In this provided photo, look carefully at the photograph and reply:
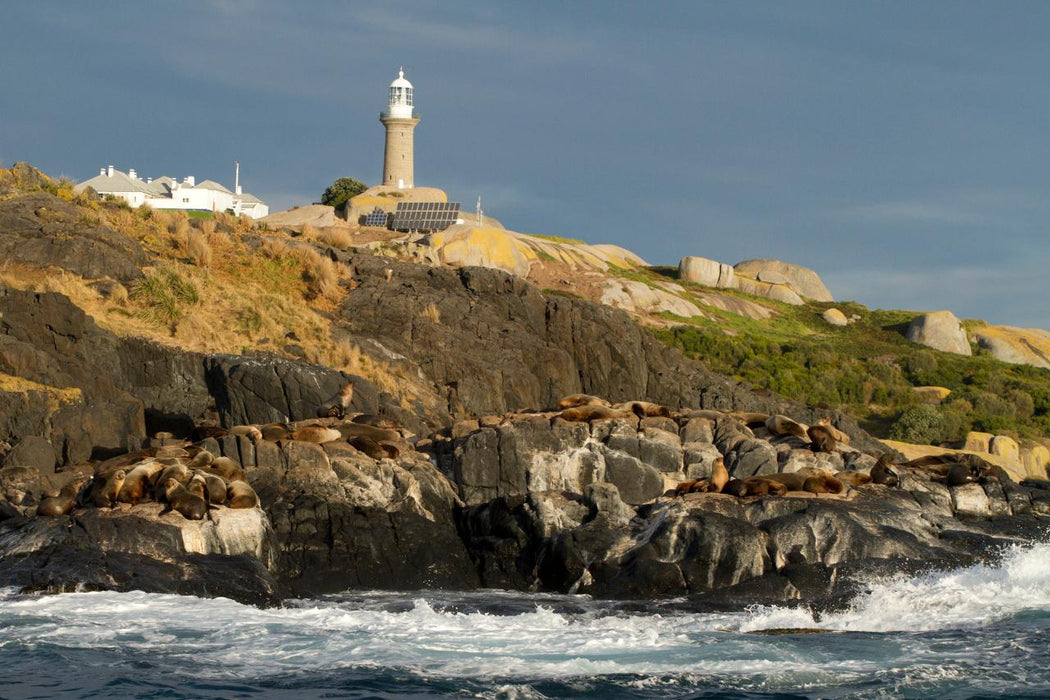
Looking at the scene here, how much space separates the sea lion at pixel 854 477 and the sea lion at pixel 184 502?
12.2 meters

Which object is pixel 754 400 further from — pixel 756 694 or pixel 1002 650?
pixel 756 694

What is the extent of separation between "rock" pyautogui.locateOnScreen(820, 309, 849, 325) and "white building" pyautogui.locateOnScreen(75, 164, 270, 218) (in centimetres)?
3748

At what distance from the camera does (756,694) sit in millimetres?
15336

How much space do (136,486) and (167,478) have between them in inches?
21.5

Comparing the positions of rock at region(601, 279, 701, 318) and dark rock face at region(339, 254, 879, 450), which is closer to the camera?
dark rock face at region(339, 254, 879, 450)

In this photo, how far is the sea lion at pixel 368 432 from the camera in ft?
88.8

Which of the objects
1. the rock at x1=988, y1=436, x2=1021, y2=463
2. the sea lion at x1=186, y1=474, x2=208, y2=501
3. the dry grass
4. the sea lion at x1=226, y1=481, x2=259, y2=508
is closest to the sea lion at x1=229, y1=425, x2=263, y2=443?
the sea lion at x1=226, y1=481, x2=259, y2=508

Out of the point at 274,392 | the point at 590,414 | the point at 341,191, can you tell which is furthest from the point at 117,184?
the point at 590,414

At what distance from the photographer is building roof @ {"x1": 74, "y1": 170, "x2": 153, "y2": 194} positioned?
8894 cm

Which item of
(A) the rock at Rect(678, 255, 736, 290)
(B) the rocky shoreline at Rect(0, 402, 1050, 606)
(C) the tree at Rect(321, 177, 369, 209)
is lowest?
(B) the rocky shoreline at Rect(0, 402, 1050, 606)

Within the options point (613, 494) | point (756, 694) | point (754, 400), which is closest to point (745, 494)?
point (613, 494)

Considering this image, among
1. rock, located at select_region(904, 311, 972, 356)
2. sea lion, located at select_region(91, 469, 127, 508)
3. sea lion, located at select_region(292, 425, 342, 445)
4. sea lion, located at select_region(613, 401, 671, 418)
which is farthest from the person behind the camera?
rock, located at select_region(904, 311, 972, 356)

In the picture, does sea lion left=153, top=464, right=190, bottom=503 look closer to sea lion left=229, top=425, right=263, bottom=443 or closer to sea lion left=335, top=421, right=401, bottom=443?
sea lion left=229, top=425, right=263, bottom=443

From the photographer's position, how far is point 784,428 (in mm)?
29953
